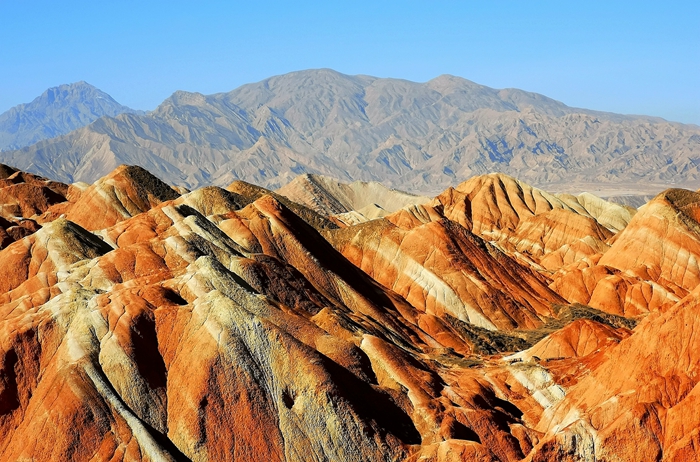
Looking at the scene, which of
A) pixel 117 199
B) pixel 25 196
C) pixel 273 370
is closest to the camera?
pixel 273 370

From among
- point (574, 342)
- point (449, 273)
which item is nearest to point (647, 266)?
point (449, 273)

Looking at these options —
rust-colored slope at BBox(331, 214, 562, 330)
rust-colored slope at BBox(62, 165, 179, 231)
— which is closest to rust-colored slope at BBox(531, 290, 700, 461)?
rust-colored slope at BBox(331, 214, 562, 330)

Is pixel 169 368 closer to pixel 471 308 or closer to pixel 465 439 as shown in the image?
pixel 465 439

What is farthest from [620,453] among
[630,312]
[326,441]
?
[630,312]

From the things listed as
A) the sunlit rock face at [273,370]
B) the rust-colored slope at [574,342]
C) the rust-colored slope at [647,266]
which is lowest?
the rust-colored slope at [647,266]

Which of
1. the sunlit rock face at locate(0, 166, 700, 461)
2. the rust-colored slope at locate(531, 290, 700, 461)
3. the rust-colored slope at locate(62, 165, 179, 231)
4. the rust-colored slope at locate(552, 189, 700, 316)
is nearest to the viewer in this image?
the rust-colored slope at locate(531, 290, 700, 461)

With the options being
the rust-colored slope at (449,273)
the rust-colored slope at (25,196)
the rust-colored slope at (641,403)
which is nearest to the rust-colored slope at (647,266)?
the rust-colored slope at (449,273)

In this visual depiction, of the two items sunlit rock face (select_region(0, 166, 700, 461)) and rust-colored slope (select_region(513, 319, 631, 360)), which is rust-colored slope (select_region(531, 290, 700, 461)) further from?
rust-colored slope (select_region(513, 319, 631, 360))

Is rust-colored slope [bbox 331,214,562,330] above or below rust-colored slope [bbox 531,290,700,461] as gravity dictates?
below

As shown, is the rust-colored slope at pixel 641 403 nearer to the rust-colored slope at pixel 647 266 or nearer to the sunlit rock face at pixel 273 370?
the sunlit rock face at pixel 273 370

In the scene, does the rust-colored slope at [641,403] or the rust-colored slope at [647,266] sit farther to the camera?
the rust-colored slope at [647,266]

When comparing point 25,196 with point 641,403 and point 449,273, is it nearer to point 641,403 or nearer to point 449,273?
point 449,273
